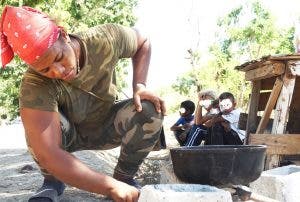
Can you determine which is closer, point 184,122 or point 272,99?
point 272,99

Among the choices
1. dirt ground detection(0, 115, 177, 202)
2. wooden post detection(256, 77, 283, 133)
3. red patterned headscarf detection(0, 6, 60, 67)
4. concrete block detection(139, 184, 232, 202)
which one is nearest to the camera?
concrete block detection(139, 184, 232, 202)

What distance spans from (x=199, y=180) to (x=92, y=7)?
1307 centimetres

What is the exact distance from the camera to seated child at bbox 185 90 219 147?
5.88m

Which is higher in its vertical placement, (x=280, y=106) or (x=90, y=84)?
(x=90, y=84)

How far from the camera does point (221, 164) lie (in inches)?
100.0

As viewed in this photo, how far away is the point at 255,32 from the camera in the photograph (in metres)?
23.0

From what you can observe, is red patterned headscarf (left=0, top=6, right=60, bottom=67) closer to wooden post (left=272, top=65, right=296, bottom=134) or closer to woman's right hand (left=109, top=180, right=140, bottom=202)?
woman's right hand (left=109, top=180, right=140, bottom=202)

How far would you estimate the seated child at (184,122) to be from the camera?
21.7ft

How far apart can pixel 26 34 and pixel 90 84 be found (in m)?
0.62

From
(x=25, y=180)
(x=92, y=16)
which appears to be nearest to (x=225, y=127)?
(x=25, y=180)

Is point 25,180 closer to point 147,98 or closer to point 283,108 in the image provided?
point 147,98

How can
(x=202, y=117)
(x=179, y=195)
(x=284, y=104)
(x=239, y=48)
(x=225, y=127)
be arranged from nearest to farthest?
(x=179, y=195) < (x=284, y=104) < (x=225, y=127) < (x=202, y=117) < (x=239, y=48)

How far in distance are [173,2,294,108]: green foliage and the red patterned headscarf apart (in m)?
18.2

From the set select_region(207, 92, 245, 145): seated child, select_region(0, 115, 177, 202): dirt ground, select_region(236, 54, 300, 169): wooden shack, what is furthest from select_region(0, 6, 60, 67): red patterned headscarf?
select_region(207, 92, 245, 145): seated child
